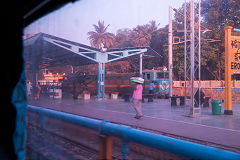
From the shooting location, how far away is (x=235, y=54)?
44.4 ft

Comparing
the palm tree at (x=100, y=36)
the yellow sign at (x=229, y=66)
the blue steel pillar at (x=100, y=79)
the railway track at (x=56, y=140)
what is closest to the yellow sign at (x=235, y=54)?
the yellow sign at (x=229, y=66)

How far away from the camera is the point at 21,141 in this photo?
2.73 meters

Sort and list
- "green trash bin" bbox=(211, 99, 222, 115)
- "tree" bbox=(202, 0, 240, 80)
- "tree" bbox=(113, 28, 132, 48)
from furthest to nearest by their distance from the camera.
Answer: "tree" bbox=(113, 28, 132, 48)
"tree" bbox=(202, 0, 240, 80)
"green trash bin" bbox=(211, 99, 222, 115)

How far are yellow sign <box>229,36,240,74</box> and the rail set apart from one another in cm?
1251

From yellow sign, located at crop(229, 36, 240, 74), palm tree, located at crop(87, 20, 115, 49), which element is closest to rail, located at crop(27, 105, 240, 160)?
yellow sign, located at crop(229, 36, 240, 74)

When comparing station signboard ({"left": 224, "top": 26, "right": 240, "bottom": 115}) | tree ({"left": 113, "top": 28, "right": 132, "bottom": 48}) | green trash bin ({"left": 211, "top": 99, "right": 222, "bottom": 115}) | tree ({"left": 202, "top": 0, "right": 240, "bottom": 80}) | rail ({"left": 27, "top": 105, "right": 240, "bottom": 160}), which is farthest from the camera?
tree ({"left": 113, "top": 28, "right": 132, "bottom": 48})

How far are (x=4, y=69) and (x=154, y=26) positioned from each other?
48.6 m

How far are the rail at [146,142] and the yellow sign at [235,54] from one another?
12.5 m

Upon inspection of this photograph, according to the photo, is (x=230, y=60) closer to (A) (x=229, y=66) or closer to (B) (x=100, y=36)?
(A) (x=229, y=66)

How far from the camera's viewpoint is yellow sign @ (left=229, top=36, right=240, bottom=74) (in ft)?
44.1

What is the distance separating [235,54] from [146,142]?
13140 mm

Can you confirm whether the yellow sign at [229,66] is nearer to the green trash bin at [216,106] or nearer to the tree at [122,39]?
the green trash bin at [216,106]

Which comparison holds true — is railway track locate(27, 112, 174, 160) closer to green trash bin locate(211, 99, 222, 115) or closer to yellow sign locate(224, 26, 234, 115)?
green trash bin locate(211, 99, 222, 115)

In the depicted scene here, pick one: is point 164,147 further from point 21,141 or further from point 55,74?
point 55,74
